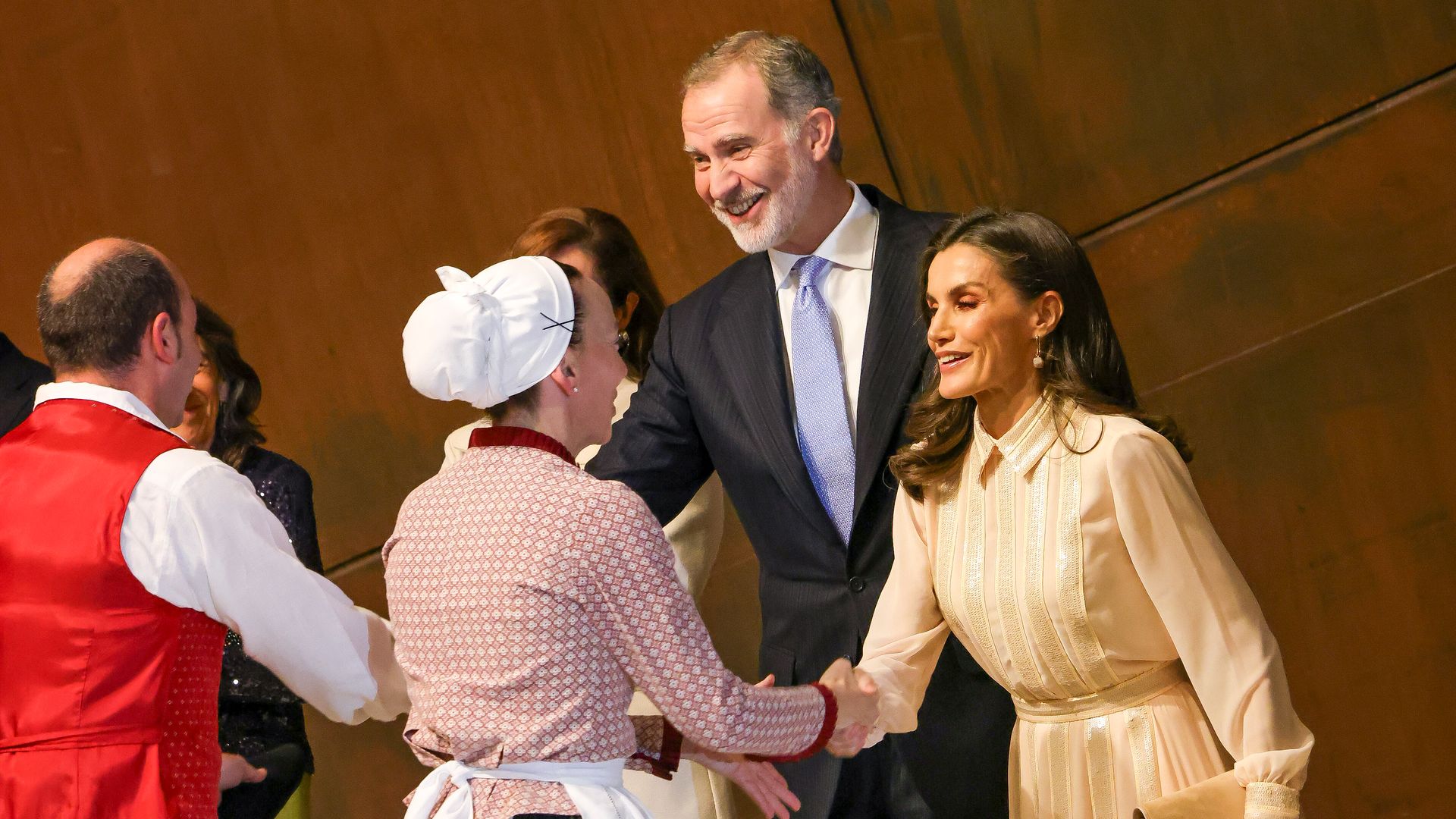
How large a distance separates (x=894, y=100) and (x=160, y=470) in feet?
6.24

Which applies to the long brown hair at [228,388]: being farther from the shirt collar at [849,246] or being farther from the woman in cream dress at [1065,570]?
the woman in cream dress at [1065,570]

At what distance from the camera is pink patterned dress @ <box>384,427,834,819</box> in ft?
5.88

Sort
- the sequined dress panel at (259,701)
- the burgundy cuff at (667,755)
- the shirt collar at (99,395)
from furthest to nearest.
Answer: the sequined dress panel at (259,701), the shirt collar at (99,395), the burgundy cuff at (667,755)

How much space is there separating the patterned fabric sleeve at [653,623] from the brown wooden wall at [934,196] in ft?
5.43

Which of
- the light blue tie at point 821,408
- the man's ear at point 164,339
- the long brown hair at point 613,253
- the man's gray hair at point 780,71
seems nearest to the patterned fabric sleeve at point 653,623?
the light blue tie at point 821,408

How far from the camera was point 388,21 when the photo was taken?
3.75 metres

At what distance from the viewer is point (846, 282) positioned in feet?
8.93

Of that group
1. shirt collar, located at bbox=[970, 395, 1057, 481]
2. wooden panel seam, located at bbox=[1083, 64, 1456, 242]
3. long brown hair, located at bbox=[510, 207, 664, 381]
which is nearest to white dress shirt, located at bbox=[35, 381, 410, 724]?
long brown hair, located at bbox=[510, 207, 664, 381]

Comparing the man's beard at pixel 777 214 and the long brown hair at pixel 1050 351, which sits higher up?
the man's beard at pixel 777 214

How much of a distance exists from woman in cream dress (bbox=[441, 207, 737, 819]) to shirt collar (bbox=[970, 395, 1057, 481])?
2.98 feet

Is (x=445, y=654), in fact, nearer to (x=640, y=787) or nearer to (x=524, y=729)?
(x=524, y=729)

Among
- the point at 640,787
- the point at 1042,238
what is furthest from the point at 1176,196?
the point at 640,787

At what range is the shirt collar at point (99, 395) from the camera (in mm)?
2266

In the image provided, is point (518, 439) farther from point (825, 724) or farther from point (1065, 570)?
point (1065, 570)
